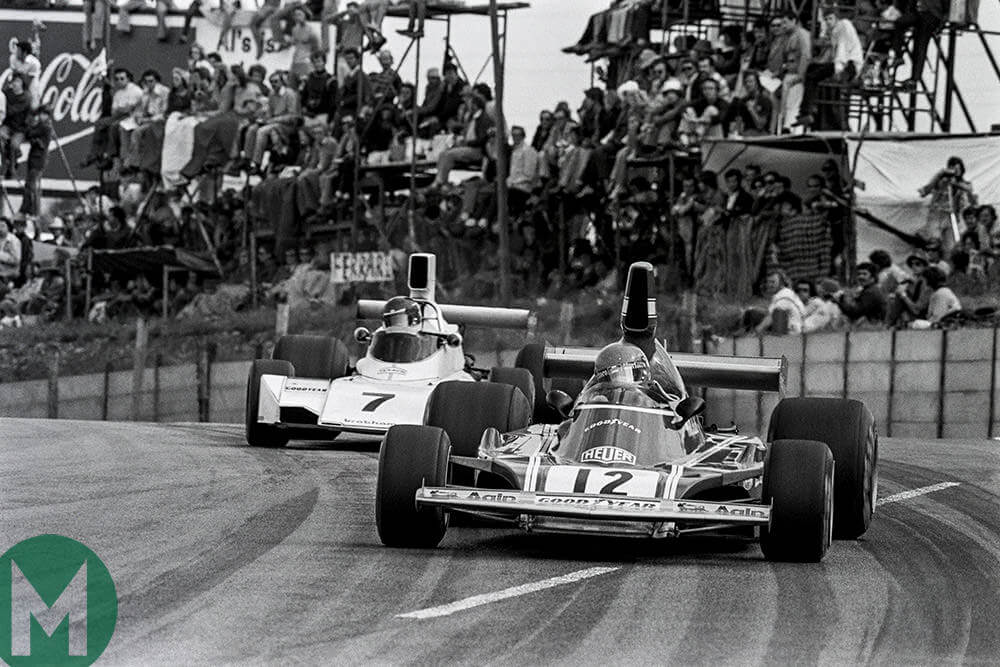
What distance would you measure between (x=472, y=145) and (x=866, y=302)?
24.8ft

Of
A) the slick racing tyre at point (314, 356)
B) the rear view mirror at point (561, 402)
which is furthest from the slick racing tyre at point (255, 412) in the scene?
the rear view mirror at point (561, 402)

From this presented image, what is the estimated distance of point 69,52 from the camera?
37438 mm

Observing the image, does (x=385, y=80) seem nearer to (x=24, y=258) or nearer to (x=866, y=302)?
(x=24, y=258)

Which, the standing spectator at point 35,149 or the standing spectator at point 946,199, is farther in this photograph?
the standing spectator at point 35,149

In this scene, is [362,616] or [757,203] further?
[757,203]

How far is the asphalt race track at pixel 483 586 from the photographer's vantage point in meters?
6.33

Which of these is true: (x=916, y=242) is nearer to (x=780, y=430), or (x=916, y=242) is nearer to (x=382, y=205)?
(x=382, y=205)

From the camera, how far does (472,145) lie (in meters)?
25.9

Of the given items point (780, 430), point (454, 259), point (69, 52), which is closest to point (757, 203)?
point (454, 259)

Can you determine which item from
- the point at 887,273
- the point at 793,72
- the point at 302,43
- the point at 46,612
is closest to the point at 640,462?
the point at 46,612

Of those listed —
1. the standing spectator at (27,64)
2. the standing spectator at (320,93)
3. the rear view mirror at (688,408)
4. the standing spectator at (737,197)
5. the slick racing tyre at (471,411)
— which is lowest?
the slick racing tyre at (471,411)

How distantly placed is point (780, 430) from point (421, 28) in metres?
18.7

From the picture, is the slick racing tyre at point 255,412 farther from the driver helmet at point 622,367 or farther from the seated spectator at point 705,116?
the seated spectator at point 705,116

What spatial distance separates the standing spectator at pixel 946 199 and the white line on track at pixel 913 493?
7.48m
